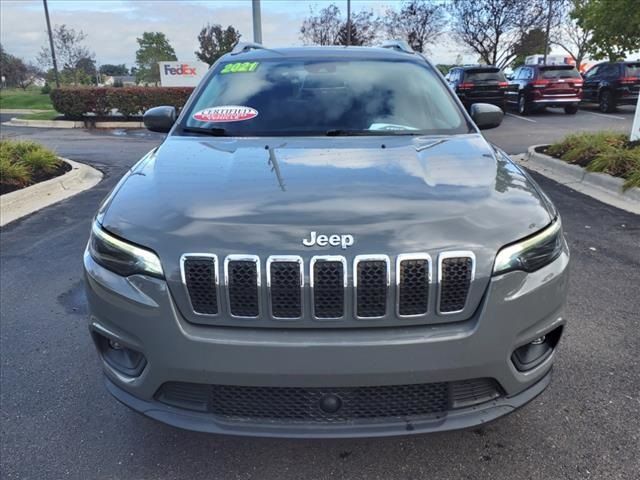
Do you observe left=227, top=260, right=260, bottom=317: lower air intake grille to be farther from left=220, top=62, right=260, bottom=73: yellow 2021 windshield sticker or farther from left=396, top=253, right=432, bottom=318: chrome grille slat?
left=220, top=62, right=260, bottom=73: yellow 2021 windshield sticker

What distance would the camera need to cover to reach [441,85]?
365 cm

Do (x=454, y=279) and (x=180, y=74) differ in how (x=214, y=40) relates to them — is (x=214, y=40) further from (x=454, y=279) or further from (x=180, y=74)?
(x=454, y=279)

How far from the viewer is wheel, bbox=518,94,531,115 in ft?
64.9

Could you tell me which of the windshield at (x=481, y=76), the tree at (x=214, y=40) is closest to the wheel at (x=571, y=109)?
the windshield at (x=481, y=76)

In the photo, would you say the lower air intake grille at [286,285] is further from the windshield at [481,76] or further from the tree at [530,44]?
the tree at [530,44]

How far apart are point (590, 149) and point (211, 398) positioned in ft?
26.5

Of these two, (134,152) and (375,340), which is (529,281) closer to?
(375,340)

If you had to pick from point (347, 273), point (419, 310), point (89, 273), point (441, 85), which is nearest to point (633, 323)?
point (441, 85)

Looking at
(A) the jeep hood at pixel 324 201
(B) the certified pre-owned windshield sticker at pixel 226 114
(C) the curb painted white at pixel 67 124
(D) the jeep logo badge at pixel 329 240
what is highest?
(B) the certified pre-owned windshield sticker at pixel 226 114

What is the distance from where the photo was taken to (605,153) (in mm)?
7742

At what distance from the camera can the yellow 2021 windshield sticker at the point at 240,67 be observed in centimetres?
376

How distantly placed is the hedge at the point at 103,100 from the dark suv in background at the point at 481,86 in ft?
34.6

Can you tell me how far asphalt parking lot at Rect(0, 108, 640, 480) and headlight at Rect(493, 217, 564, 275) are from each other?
25.7 inches

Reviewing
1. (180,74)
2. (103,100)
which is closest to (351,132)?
(103,100)
